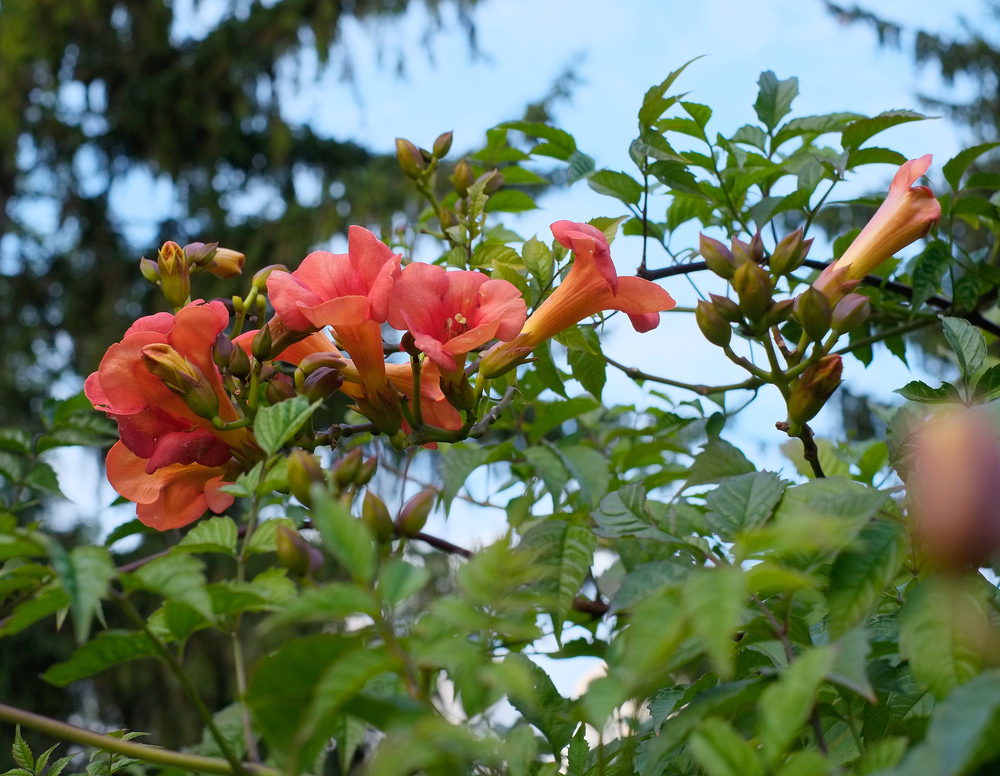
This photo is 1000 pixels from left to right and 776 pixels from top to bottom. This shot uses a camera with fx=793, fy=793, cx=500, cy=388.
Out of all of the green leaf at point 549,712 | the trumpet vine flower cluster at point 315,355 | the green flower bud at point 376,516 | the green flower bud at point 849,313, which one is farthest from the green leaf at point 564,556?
the green flower bud at point 849,313

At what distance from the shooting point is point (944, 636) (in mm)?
564

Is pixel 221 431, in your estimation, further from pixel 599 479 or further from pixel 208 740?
pixel 599 479

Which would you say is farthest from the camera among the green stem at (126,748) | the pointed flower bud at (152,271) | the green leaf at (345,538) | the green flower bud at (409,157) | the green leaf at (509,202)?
the green leaf at (509,202)

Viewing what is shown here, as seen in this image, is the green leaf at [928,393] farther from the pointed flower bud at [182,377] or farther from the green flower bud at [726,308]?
the pointed flower bud at [182,377]

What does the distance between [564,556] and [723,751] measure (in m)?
0.47

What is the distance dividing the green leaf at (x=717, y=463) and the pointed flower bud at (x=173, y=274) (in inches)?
29.5

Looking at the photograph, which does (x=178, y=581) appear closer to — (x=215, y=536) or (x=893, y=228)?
(x=215, y=536)

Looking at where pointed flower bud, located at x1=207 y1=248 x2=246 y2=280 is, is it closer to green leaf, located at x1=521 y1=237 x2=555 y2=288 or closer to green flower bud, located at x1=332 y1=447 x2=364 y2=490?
green leaf, located at x1=521 y1=237 x2=555 y2=288

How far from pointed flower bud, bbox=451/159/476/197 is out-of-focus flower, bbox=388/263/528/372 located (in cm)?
49

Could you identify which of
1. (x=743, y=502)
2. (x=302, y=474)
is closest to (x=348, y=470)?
(x=302, y=474)

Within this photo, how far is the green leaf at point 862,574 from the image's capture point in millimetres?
600

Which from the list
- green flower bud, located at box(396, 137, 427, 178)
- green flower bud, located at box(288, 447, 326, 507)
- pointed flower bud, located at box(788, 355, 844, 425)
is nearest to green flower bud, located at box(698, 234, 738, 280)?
pointed flower bud, located at box(788, 355, 844, 425)

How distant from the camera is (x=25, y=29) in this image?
7.82 metres

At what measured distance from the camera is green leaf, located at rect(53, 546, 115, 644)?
1.66 ft
